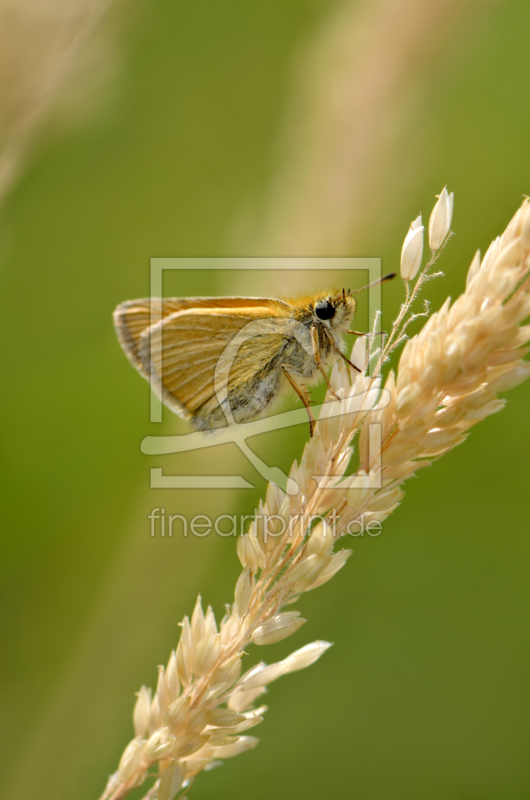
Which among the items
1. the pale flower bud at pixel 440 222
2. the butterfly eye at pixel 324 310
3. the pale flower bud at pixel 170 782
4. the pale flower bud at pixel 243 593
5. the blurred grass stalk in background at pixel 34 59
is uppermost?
the blurred grass stalk in background at pixel 34 59

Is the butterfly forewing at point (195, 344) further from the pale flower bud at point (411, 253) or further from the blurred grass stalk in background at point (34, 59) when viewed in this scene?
the pale flower bud at point (411, 253)

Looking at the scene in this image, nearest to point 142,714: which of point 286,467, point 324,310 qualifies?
point 324,310

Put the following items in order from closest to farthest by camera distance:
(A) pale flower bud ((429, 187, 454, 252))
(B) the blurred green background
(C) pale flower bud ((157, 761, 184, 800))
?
1. (C) pale flower bud ((157, 761, 184, 800))
2. (A) pale flower bud ((429, 187, 454, 252))
3. (B) the blurred green background

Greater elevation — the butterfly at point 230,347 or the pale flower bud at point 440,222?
the pale flower bud at point 440,222

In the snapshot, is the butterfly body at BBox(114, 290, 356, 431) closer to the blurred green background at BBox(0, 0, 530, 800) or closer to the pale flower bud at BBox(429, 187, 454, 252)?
the blurred green background at BBox(0, 0, 530, 800)

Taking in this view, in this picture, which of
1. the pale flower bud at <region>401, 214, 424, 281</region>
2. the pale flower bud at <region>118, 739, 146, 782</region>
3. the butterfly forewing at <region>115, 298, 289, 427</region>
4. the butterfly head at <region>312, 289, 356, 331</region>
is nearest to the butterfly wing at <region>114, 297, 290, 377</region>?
the butterfly forewing at <region>115, 298, 289, 427</region>

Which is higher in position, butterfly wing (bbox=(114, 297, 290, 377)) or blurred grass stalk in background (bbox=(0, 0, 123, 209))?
blurred grass stalk in background (bbox=(0, 0, 123, 209))

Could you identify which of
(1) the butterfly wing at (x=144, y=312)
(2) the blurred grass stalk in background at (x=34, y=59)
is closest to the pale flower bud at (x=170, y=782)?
(1) the butterfly wing at (x=144, y=312)

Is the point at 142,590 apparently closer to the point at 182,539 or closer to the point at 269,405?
the point at 182,539

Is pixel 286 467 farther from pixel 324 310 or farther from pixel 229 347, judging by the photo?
pixel 324 310
